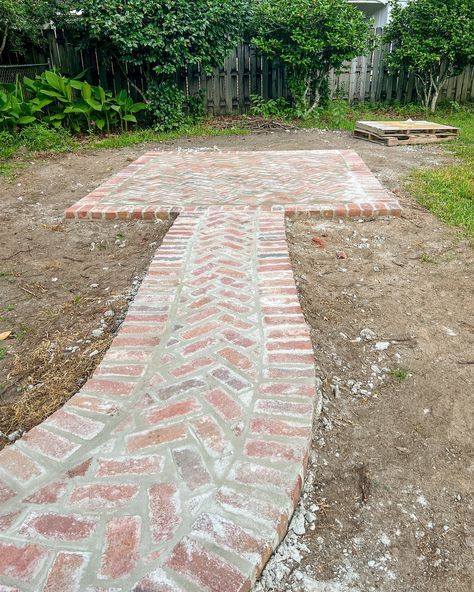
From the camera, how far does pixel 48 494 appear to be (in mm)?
1476

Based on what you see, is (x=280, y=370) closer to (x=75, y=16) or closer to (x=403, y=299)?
(x=403, y=299)

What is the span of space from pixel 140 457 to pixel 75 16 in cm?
792

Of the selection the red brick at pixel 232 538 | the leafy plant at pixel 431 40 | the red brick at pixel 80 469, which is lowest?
the red brick at pixel 232 538

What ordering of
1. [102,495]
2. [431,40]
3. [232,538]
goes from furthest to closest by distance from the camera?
[431,40] → [102,495] → [232,538]

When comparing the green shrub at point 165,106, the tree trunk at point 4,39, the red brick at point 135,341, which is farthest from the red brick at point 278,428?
the tree trunk at point 4,39

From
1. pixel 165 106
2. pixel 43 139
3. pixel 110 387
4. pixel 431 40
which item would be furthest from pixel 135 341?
pixel 431 40

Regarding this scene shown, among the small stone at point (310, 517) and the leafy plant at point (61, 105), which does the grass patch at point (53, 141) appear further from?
the small stone at point (310, 517)

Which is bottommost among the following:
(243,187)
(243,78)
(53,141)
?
(243,187)

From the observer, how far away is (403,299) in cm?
280

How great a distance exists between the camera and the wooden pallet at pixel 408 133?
684 centimetres

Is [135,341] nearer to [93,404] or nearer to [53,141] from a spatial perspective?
[93,404]

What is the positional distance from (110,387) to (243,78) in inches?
337

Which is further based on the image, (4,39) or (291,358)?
(4,39)

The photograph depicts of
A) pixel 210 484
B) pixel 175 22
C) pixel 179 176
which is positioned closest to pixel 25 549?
pixel 210 484
